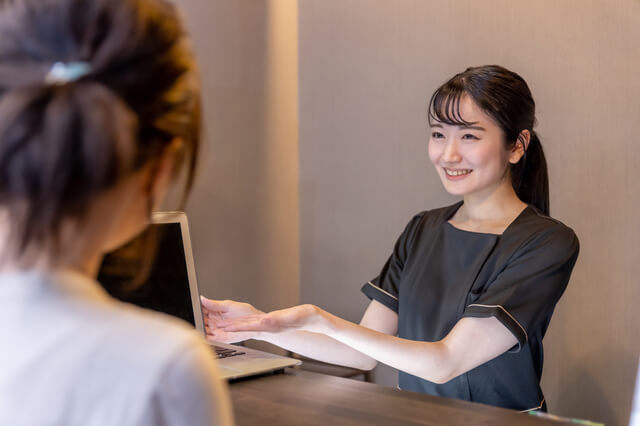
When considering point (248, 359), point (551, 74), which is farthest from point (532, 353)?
point (551, 74)

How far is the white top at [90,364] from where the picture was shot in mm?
462

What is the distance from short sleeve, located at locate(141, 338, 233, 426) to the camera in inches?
18.5

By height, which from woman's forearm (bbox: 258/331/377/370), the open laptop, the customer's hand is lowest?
woman's forearm (bbox: 258/331/377/370)

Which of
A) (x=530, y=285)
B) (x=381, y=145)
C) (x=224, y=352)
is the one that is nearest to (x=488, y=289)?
(x=530, y=285)

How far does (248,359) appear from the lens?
1.55 metres

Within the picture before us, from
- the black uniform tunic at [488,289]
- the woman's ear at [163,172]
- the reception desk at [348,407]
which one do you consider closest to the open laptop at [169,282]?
the reception desk at [348,407]

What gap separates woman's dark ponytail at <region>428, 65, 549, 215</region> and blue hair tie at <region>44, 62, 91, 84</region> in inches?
55.7

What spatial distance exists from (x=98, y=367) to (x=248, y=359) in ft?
3.64

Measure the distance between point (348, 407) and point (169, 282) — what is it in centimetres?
53

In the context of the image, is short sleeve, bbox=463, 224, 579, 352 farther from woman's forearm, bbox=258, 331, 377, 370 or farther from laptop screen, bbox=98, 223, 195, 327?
laptop screen, bbox=98, 223, 195, 327

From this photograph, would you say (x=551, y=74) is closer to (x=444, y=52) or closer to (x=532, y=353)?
(x=444, y=52)

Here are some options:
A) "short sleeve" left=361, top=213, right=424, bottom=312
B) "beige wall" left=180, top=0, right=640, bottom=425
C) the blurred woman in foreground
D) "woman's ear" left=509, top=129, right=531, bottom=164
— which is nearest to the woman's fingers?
"short sleeve" left=361, top=213, right=424, bottom=312

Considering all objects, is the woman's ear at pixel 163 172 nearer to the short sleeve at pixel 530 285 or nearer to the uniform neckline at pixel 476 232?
the short sleeve at pixel 530 285

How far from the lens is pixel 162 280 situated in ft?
4.93
